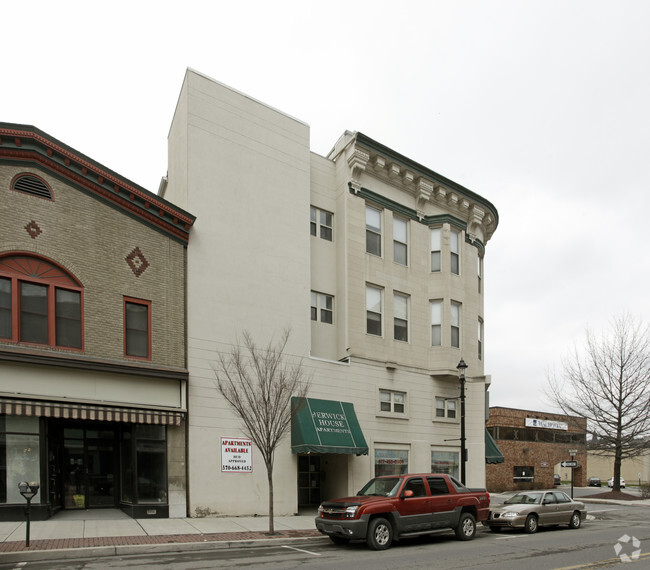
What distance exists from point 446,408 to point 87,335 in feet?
50.6

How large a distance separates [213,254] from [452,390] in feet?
40.8

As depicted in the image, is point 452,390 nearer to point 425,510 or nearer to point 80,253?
point 425,510

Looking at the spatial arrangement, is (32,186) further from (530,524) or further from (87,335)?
(530,524)

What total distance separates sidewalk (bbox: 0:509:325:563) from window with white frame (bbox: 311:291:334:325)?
7.73m

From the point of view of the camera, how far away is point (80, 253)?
16828 millimetres

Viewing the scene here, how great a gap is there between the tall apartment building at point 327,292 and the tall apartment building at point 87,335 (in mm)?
902

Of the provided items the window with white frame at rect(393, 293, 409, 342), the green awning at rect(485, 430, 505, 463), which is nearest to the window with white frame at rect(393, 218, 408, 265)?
the window with white frame at rect(393, 293, 409, 342)

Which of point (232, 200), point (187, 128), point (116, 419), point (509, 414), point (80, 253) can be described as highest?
point (187, 128)

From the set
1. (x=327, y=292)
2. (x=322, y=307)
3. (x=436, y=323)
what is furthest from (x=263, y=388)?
(x=436, y=323)

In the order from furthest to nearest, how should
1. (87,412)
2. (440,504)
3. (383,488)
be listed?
1. (87,412)
2. (440,504)
3. (383,488)

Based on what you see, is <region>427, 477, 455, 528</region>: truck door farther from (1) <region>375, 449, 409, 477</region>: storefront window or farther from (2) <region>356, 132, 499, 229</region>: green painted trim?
(2) <region>356, 132, 499, 229</region>: green painted trim

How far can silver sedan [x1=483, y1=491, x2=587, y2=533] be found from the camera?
17156 millimetres

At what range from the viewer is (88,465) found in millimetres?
17781

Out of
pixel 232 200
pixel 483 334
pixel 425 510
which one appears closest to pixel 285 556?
pixel 425 510
